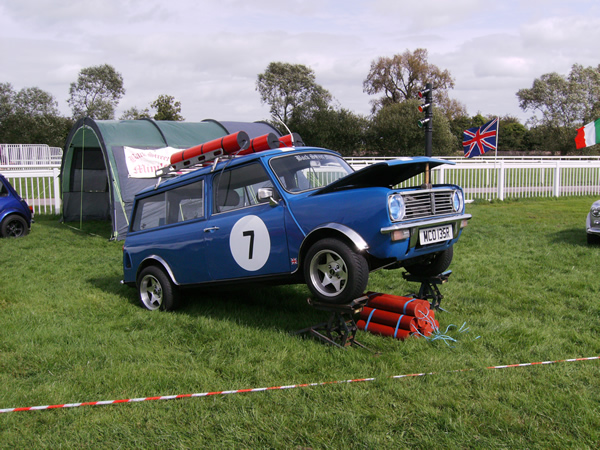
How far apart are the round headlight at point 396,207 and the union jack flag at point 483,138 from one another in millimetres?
15160

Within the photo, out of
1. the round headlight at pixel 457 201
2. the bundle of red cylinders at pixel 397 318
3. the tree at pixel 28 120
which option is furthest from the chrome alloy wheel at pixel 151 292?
the tree at pixel 28 120

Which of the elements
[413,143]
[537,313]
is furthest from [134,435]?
[413,143]

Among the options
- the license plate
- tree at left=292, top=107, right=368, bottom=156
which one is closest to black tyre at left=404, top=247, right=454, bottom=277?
the license plate

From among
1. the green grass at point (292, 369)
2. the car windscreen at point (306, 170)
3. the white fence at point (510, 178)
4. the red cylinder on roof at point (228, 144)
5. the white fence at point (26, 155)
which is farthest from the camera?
the white fence at point (26, 155)

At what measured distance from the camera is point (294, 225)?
4766mm

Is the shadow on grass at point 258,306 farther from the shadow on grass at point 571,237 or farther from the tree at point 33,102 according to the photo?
the tree at point 33,102

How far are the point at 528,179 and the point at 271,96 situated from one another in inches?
1531

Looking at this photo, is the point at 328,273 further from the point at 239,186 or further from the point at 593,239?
the point at 593,239

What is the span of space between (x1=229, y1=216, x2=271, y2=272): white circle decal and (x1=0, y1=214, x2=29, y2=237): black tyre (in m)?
9.56

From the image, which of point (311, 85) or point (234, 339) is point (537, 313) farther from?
point (311, 85)

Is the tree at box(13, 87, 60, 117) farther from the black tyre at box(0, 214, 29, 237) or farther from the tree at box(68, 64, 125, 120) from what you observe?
the black tyre at box(0, 214, 29, 237)

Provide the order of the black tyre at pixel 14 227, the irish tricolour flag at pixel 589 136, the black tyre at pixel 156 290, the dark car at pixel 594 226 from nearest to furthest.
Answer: the black tyre at pixel 156 290
the dark car at pixel 594 226
the black tyre at pixel 14 227
the irish tricolour flag at pixel 589 136

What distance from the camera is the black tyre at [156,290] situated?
245 inches

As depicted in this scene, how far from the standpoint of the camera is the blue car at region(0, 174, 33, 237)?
40.4 ft
